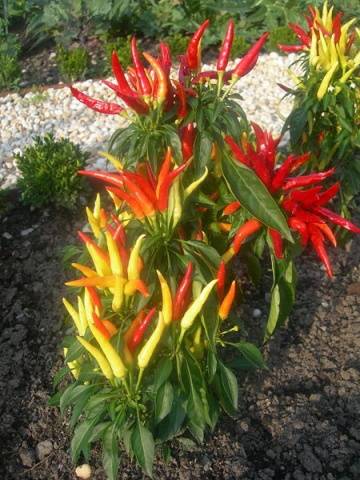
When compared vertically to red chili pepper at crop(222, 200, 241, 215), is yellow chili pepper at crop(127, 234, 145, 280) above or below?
above

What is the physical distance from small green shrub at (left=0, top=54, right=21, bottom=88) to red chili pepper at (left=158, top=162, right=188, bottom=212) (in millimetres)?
4702

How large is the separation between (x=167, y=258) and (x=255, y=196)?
432mm

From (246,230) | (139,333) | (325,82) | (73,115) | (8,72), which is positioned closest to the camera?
(139,333)

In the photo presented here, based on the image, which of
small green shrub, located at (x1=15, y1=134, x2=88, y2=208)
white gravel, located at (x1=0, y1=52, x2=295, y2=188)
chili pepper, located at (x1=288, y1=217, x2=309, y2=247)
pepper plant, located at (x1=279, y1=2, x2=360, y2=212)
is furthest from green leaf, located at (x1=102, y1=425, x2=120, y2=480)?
white gravel, located at (x1=0, y1=52, x2=295, y2=188)

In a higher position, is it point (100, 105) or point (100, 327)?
point (100, 105)

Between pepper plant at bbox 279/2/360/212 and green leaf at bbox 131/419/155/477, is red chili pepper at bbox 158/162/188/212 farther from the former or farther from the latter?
pepper plant at bbox 279/2/360/212

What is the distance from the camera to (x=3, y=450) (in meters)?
3.01

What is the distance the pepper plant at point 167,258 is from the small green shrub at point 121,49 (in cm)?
424

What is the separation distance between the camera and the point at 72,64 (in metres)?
6.78

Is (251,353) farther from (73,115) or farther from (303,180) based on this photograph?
Answer: (73,115)

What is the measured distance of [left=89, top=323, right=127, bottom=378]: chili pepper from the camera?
7.39ft

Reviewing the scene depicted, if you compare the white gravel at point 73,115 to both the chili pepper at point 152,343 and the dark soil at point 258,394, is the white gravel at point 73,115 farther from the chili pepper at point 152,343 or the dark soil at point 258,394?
the chili pepper at point 152,343

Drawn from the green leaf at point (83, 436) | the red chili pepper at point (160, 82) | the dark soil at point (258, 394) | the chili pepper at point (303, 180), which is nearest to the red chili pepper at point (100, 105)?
the red chili pepper at point (160, 82)

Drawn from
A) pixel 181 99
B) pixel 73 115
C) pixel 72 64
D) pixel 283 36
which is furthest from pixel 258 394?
pixel 283 36
